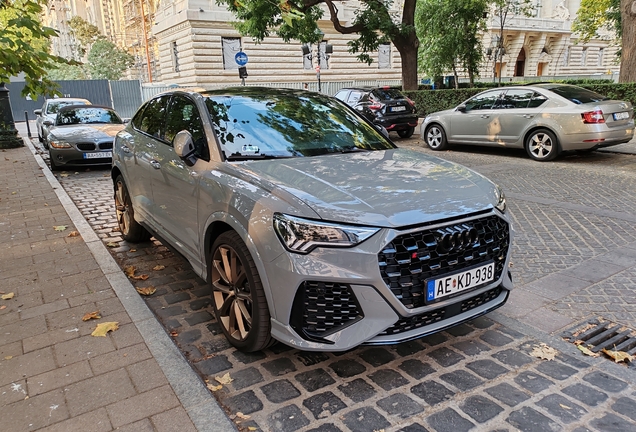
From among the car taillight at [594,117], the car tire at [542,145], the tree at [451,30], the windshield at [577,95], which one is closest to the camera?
the car taillight at [594,117]

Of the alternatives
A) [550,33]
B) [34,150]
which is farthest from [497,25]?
[34,150]

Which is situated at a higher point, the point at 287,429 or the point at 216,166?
the point at 216,166

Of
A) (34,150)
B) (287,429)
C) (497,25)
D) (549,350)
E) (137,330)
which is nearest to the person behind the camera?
(287,429)

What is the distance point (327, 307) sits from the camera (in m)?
2.62

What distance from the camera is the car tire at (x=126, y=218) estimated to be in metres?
5.46

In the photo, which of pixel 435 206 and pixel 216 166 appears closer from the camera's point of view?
pixel 435 206

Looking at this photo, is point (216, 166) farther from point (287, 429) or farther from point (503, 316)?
point (503, 316)

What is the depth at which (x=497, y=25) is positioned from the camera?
42344mm

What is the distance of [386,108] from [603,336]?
39.7ft

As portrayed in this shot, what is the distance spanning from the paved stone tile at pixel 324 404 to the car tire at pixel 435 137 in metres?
10.8

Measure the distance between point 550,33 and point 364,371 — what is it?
51.8 m

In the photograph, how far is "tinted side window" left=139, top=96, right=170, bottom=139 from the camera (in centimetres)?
454

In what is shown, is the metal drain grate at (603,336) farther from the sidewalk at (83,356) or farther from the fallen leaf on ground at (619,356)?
the sidewalk at (83,356)

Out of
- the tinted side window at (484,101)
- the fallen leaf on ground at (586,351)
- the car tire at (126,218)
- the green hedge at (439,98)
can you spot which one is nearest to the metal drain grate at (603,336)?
the fallen leaf on ground at (586,351)
